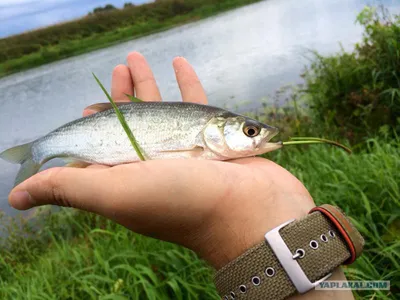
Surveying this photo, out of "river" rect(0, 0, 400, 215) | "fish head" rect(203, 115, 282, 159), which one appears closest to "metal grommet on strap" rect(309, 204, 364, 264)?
"fish head" rect(203, 115, 282, 159)

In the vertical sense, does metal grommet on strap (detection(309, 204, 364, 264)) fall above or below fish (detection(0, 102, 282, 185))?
below

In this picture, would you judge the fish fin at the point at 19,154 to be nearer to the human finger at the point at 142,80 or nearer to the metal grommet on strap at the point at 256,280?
the human finger at the point at 142,80

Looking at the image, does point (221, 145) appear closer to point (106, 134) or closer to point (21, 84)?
point (106, 134)

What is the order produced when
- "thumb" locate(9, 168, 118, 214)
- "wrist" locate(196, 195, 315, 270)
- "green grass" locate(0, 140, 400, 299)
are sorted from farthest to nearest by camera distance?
"green grass" locate(0, 140, 400, 299) < "thumb" locate(9, 168, 118, 214) < "wrist" locate(196, 195, 315, 270)

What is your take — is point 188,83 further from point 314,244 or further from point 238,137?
point 314,244

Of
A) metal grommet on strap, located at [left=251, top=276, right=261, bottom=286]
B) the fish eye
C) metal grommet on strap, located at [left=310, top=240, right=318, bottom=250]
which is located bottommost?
metal grommet on strap, located at [left=251, top=276, right=261, bottom=286]

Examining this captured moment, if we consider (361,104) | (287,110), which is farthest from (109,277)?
(287,110)

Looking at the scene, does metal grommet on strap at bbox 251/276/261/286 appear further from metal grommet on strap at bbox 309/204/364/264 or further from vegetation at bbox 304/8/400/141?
vegetation at bbox 304/8/400/141
